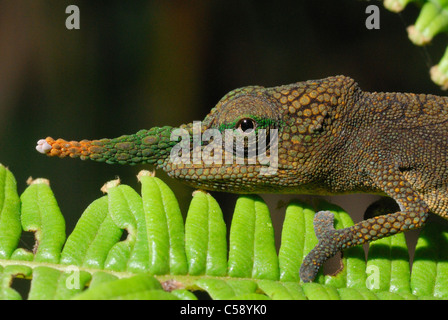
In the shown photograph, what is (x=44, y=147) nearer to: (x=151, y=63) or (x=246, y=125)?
(x=246, y=125)

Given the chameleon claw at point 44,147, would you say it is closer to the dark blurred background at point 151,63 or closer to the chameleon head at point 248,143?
the chameleon head at point 248,143

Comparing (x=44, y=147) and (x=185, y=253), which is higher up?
(x=44, y=147)

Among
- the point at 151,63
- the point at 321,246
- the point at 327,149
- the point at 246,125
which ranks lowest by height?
the point at 321,246

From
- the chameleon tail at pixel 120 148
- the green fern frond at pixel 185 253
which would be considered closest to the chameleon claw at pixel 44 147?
the chameleon tail at pixel 120 148

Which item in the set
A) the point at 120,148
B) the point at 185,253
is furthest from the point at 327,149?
the point at 120,148

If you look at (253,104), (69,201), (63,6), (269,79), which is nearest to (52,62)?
(63,6)

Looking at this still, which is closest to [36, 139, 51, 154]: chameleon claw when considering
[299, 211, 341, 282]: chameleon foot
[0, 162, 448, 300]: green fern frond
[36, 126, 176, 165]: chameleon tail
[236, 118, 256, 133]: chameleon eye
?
[36, 126, 176, 165]: chameleon tail
